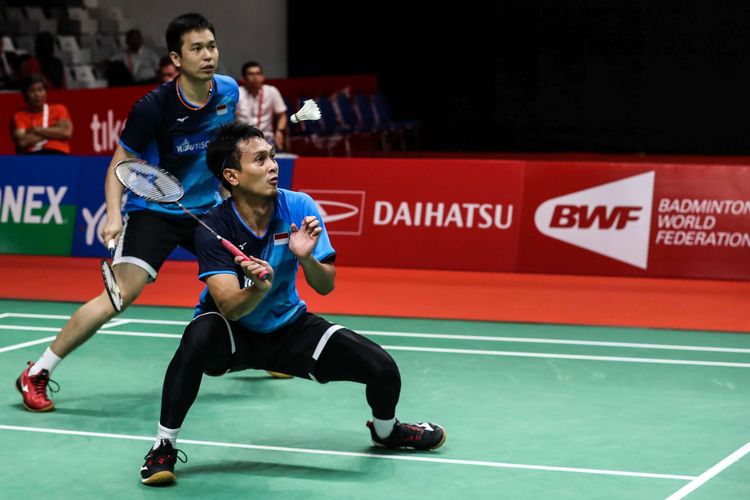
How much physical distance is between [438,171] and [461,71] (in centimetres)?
1062

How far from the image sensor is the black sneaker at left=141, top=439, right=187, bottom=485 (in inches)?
177

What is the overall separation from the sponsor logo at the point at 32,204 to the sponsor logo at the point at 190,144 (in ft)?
16.7

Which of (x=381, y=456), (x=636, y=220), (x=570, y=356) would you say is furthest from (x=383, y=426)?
(x=636, y=220)

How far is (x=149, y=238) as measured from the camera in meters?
5.77

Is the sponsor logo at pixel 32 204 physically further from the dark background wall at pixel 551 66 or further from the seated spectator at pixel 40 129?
the dark background wall at pixel 551 66

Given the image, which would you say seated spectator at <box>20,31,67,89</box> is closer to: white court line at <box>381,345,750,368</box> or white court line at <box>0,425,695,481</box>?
white court line at <box>381,345,750,368</box>

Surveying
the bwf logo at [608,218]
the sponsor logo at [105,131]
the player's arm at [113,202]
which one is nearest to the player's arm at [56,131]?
the sponsor logo at [105,131]

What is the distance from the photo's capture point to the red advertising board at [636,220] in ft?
31.9

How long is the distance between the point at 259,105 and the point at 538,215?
3940mm

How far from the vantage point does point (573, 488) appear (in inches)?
178

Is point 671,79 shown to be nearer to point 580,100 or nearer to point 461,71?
point 580,100

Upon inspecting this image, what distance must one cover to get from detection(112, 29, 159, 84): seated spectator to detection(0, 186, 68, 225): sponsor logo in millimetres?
5483

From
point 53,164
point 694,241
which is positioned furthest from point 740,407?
point 53,164

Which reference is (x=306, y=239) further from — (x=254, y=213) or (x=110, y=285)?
(x=110, y=285)
